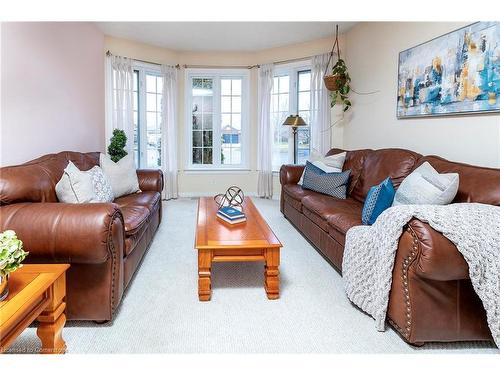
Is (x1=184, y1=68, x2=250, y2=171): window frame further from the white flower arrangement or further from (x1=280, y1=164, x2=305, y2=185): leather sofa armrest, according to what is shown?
the white flower arrangement

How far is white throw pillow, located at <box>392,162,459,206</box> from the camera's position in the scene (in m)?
2.21

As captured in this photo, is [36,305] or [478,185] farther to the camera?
[478,185]

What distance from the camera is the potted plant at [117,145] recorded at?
492cm

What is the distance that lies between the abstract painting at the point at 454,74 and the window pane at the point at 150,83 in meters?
3.83

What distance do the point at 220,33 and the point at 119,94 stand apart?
175cm

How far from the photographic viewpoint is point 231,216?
2764mm

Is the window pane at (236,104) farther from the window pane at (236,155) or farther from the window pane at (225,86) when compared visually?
the window pane at (236,155)

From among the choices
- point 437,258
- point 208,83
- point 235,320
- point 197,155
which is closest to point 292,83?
point 208,83

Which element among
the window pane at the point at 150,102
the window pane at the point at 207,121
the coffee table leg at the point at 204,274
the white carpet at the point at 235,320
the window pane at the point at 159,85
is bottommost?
the white carpet at the point at 235,320

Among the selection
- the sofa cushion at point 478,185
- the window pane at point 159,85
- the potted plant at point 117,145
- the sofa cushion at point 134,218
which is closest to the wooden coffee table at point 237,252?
the sofa cushion at point 134,218

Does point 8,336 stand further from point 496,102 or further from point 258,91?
point 258,91

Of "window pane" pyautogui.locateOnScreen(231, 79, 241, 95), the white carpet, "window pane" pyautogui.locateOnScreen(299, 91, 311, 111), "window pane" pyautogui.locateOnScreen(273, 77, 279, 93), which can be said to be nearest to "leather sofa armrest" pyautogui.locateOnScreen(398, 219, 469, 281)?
the white carpet

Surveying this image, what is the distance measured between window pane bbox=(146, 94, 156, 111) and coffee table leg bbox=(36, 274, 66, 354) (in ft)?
15.3

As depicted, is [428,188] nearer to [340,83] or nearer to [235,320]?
[235,320]
